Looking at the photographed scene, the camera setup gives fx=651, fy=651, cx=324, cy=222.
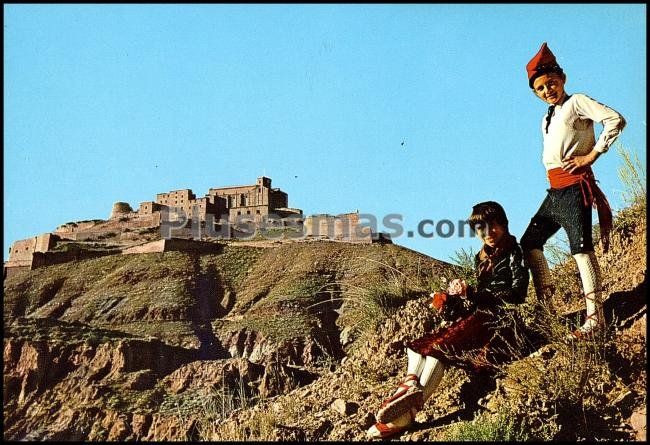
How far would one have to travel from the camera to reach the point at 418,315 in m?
5.29

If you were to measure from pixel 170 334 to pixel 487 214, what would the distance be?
1418cm

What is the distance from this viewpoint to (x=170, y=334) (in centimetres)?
1725

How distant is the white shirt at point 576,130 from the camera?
4055 mm

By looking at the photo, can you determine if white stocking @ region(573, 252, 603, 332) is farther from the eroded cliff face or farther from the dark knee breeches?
the eroded cliff face

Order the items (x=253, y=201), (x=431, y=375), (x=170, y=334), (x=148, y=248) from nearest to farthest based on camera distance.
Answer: (x=431, y=375)
(x=170, y=334)
(x=148, y=248)
(x=253, y=201)

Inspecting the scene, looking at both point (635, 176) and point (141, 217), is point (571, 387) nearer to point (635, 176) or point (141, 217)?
point (635, 176)

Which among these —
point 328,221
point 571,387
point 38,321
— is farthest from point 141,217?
point 571,387

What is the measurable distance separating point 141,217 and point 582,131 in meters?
52.8

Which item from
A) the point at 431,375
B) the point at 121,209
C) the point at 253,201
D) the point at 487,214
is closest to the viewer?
the point at 431,375

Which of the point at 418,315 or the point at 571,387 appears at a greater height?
→ the point at 418,315

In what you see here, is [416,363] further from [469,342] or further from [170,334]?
[170,334]

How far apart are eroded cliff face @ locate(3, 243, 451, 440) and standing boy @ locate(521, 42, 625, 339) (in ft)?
5.97

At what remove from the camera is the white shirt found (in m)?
4.05

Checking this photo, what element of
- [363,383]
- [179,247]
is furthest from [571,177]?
[179,247]
